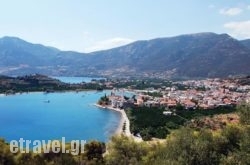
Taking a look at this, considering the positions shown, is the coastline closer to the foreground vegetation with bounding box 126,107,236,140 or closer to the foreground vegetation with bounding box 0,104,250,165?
the foreground vegetation with bounding box 126,107,236,140

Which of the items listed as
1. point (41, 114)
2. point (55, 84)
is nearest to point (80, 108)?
point (41, 114)

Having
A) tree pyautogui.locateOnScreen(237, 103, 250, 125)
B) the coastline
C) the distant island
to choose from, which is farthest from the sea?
tree pyautogui.locateOnScreen(237, 103, 250, 125)

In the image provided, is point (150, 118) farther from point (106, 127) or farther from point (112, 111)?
point (112, 111)

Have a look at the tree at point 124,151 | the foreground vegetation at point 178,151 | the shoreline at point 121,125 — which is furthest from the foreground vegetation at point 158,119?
the foreground vegetation at point 178,151

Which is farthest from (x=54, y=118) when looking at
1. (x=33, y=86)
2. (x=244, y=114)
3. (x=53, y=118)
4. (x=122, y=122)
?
(x=244, y=114)

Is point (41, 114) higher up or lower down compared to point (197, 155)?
lower down

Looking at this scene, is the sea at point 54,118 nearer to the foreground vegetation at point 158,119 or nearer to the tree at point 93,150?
the foreground vegetation at point 158,119

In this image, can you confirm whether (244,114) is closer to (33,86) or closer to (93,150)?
(93,150)
